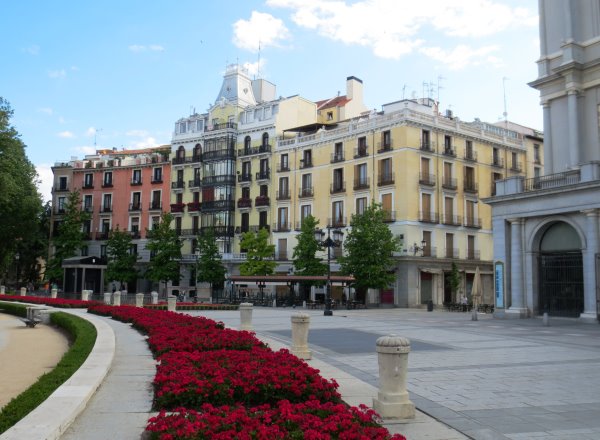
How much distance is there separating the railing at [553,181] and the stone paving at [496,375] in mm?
9457

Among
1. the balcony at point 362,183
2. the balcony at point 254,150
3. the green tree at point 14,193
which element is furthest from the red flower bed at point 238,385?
the balcony at point 254,150

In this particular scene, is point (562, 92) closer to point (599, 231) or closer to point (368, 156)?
point (599, 231)

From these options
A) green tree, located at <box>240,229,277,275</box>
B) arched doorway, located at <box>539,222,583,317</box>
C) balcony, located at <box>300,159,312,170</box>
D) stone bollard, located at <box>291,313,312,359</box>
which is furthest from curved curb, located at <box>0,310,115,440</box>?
balcony, located at <box>300,159,312,170</box>

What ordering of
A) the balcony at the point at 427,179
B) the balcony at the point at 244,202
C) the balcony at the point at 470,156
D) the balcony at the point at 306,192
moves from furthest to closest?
1. the balcony at the point at 244,202
2. the balcony at the point at 306,192
3. the balcony at the point at 470,156
4. the balcony at the point at 427,179

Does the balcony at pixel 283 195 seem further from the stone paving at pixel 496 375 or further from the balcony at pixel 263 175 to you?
the stone paving at pixel 496 375

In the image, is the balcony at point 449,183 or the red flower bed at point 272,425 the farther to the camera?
the balcony at point 449,183

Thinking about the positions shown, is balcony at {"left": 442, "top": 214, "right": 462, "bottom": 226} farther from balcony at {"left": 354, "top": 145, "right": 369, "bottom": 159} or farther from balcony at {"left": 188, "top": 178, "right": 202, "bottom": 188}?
balcony at {"left": 188, "top": 178, "right": 202, "bottom": 188}

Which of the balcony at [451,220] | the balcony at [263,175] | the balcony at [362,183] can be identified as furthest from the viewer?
the balcony at [263,175]

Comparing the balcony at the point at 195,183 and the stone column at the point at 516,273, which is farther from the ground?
the balcony at the point at 195,183

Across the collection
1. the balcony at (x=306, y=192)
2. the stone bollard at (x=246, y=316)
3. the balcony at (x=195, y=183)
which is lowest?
the stone bollard at (x=246, y=316)

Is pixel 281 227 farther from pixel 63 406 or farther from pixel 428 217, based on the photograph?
pixel 63 406

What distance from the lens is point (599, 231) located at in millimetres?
25266

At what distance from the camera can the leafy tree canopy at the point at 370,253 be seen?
4275 cm

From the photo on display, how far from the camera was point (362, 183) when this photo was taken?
51062 millimetres
